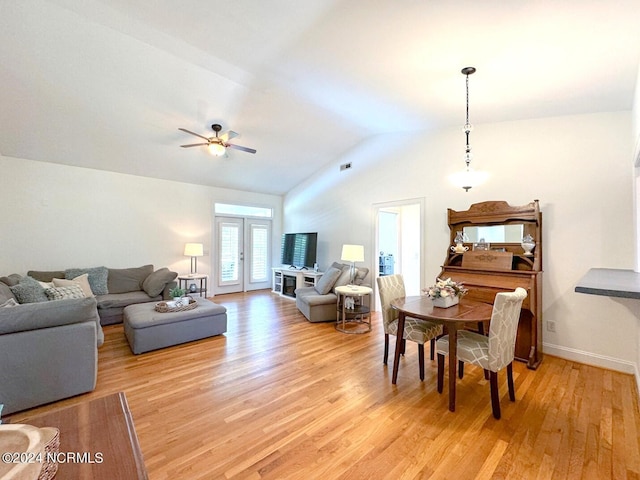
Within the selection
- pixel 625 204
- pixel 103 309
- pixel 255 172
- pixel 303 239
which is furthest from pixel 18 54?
pixel 625 204

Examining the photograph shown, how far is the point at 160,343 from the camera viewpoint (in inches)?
138

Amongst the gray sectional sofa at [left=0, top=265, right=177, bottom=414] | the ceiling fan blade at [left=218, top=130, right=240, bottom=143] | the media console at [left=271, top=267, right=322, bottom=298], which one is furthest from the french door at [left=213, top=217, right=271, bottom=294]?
the gray sectional sofa at [left=0, top=265, right=177, bottom=414]

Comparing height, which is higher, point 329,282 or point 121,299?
point 329,282

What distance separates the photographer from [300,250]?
6707mm

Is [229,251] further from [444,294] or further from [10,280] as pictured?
[444,294]

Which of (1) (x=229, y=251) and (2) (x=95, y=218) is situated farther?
(1) (x=229, y=251)

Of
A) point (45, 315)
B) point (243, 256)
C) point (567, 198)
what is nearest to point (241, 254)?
point (243, 256)

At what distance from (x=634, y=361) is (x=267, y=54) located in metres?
4.96

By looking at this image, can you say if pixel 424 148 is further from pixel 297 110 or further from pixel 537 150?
pixel 297 110

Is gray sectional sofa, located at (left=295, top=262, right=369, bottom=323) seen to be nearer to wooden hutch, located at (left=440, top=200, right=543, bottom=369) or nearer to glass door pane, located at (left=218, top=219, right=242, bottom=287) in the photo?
wooden hutch, located at (left=440, top=200, right=543, bottom=369)

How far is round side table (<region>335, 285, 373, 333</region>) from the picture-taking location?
4355 mm

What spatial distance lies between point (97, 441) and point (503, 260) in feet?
12.7

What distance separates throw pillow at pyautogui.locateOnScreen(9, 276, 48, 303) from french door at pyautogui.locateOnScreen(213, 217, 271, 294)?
131 inches

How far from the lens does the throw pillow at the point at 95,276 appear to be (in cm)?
476
